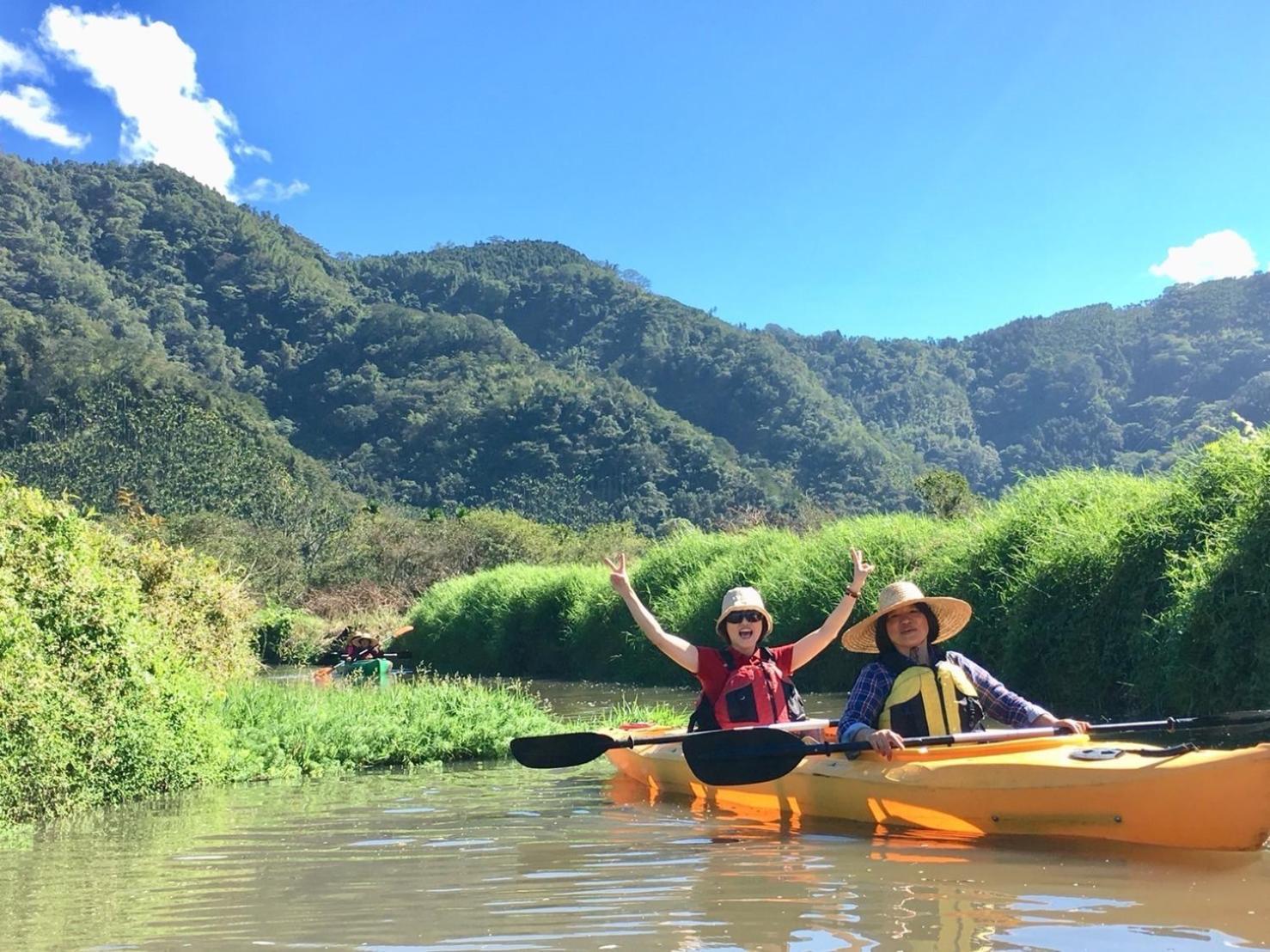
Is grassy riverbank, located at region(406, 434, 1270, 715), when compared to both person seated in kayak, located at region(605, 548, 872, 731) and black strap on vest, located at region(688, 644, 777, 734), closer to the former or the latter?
person seated in kayak, located at region(605, 548, 872, 731)

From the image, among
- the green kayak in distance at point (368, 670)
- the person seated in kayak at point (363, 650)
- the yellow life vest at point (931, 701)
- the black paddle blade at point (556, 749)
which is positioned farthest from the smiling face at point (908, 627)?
the person seated in kayak at point (363, 650)

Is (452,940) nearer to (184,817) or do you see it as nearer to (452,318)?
(184,817)

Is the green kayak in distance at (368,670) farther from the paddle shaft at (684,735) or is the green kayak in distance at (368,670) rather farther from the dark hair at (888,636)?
the dark hair at (888,636)

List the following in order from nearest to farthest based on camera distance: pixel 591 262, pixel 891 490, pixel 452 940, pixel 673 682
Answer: pixel 452 940
pixel 673 682
pixel 891 490
pixel 591 262

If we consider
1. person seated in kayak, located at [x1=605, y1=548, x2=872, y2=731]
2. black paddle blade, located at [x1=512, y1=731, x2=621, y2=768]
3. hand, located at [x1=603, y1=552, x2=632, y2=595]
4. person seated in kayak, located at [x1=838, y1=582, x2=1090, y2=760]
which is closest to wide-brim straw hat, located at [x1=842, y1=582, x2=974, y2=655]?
person seated in kayak, located at [x1=838, y1=582, x2=1090, y2=760]

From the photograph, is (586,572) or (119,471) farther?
(119,471)

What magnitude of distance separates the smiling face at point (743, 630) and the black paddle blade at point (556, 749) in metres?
0.98

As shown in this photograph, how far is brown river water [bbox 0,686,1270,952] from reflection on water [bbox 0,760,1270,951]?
0.01 m

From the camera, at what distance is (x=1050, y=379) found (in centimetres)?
9869

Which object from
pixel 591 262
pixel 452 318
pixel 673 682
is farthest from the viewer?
pixel 591 262

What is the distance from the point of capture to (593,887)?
4680 mm

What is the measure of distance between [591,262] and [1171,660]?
423 feet

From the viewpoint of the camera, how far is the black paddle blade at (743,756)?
5910mm

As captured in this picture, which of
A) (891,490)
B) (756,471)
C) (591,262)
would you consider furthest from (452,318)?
(891,490)
